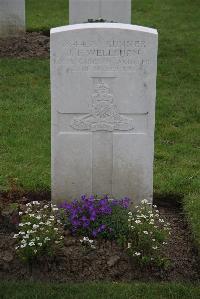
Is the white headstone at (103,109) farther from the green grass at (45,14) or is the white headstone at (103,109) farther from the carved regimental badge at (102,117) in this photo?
Result: the green grass at (45,14)

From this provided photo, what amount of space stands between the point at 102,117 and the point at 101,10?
243 inches

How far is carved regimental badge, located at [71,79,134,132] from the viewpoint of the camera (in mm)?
5617

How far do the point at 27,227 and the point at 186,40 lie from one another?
845 cm

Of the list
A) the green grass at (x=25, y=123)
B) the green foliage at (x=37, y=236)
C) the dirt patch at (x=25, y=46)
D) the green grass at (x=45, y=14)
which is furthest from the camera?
the green grass at (x=45, y=14)

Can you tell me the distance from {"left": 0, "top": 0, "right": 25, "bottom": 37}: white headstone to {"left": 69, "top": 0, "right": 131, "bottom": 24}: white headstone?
1.10m

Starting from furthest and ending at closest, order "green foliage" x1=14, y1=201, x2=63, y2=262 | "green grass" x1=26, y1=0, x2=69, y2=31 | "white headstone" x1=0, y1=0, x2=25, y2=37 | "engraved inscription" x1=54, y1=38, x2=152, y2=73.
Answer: "green grass" x1=26, y1=0, x2=69, y2=31, "white headstone" x1=0, y1=0, x2=25, y2=37, "engraved inscription" x1=54, y1=38, x2=152, y2=73, "green foliage" x1=14, y1=201, x2=63, y2=262

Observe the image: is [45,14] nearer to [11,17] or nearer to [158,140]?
[11,17]

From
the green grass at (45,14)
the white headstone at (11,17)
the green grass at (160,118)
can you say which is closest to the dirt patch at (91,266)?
the green grass at (160,118)

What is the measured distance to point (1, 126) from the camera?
8.39m

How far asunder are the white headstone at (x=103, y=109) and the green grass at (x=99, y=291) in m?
1.18

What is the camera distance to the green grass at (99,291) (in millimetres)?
Result: 4781

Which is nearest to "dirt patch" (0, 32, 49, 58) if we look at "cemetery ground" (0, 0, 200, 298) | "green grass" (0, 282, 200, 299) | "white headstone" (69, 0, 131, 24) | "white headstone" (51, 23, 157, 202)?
"cemetery ground" (0, 0, 200, 298)

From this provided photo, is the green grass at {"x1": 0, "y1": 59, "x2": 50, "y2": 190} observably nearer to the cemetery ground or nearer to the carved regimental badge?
the cemetery ground

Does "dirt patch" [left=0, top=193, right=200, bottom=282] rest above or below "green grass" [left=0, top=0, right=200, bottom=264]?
below
